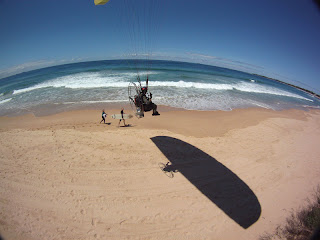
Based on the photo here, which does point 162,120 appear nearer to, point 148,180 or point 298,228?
point 148,180

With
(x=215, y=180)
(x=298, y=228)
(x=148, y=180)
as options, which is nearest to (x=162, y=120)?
(x=148, y=180)

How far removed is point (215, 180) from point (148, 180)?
3172 millimetres

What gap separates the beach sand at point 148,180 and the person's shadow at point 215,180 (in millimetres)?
43

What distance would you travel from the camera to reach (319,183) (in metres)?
7.56

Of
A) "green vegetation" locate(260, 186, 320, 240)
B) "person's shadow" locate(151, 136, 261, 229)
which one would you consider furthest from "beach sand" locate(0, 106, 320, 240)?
"green vegetation" locate(260, 186, 320, 240)

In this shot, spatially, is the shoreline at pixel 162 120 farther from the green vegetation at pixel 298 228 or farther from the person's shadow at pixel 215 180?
the green vegetation at pixel 298 228

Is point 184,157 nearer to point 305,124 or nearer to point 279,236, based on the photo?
point 279,236

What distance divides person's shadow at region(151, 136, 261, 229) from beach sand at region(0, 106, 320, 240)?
43mm

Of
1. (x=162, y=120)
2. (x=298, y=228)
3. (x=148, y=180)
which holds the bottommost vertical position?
(x=298, y=228)

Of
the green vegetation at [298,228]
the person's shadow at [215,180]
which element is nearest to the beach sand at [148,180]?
the person's shadow at [215,180]

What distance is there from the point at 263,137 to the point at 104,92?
1855 centimetres

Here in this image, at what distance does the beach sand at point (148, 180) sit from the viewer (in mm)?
5281

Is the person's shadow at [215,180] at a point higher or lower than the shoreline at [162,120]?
lower

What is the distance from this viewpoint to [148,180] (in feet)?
23.2
